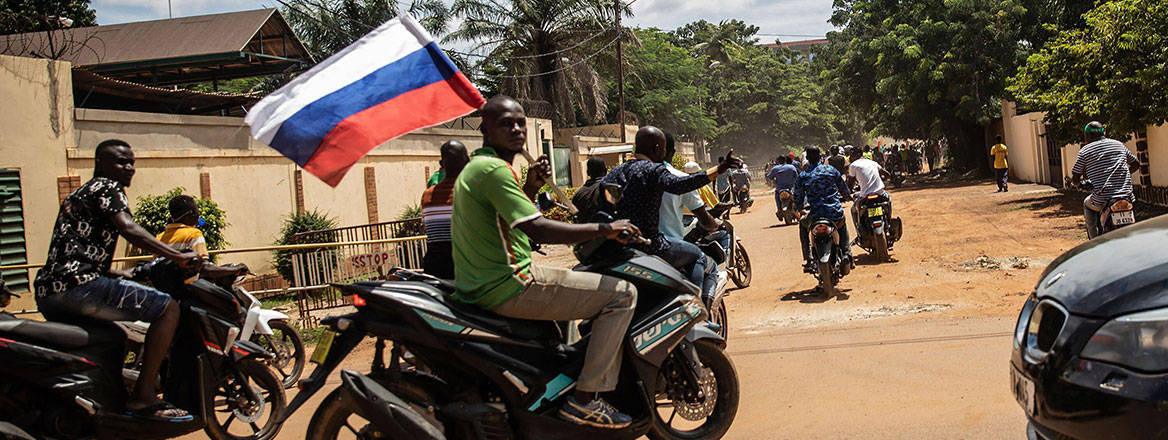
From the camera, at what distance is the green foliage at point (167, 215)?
531 inches

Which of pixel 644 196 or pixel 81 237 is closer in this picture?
pixel 81 237

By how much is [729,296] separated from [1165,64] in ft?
26.0

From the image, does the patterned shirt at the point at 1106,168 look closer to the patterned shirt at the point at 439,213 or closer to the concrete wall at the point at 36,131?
the patterned shirt at the point at 439,213

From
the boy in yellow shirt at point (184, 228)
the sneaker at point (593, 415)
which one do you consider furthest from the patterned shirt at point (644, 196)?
the boy in yellow shirt at point (184, 228)

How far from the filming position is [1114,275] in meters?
3.00

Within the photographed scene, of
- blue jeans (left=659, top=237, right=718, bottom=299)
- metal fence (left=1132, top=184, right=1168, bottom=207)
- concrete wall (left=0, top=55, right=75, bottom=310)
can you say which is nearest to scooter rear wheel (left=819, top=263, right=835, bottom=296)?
blue jeans (left=659, top=237, right=718, bottom=299)

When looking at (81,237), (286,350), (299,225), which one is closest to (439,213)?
(81,237)

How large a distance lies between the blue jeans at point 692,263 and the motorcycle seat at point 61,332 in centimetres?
A: 330

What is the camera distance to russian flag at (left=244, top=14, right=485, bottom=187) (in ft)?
13.2

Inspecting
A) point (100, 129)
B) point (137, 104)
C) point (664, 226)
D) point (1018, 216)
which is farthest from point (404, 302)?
point (137, 104)

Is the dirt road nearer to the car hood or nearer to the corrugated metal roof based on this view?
the car hood

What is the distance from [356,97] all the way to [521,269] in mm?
1180

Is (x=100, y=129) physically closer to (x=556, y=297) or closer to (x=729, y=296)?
(x=729, y=296)

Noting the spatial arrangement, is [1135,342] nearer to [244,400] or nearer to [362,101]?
[362,101]
